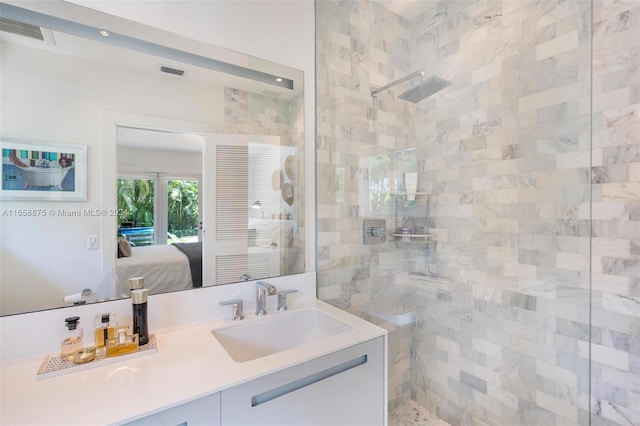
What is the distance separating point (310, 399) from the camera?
3.28ft

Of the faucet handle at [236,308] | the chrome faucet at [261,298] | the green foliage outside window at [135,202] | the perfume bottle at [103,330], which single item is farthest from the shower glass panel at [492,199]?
the perfume bottle at [103,330]

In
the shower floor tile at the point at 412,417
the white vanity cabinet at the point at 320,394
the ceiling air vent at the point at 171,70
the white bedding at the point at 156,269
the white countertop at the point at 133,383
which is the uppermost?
the ceiling air vent at the point at 171,70

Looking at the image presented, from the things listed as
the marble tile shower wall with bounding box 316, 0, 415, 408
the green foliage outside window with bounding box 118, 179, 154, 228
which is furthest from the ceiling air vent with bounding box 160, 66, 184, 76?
the marble tile shower wall with bounding box 316, 0, 415, 408

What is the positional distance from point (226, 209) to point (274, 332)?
0.65m

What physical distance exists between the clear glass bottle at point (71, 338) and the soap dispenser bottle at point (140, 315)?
0.55 ft

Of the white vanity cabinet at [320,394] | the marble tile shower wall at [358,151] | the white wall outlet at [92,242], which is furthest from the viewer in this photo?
the marble tile shower wall at [358,151]

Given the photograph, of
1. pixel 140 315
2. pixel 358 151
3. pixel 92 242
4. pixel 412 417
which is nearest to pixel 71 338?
pixel 140 315

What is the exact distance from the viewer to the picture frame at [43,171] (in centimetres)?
99

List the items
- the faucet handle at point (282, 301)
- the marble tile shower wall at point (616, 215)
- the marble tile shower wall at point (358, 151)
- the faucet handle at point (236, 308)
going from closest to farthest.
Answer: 1. the marble tile shower wall at point (616, 215)
2. the faucet handle at point (236, 308)
3. the faucet handle at point (282, 301)
4. the marble tile shower wall at point (358, 151)

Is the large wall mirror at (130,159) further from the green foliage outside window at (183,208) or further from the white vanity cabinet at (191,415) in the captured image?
the white vanity cabinet at (191,415)

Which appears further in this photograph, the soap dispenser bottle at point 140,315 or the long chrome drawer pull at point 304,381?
the soap dispenser bottle at point 140,315

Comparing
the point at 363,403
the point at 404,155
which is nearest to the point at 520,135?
the point at 404,155

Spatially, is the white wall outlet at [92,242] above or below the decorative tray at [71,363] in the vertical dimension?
above

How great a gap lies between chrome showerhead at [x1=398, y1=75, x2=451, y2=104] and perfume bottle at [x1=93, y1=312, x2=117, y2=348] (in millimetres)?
2056
